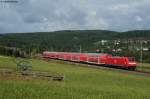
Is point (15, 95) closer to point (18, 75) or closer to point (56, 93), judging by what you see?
point (56, 93)

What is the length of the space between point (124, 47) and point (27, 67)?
129 metres

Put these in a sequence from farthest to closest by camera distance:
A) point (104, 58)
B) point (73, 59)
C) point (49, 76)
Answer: point (73, 59) < point (104, 58) < point (49, 76)

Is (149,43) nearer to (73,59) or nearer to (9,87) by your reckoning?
(73,59)

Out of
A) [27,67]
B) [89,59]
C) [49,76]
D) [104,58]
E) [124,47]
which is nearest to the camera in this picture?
[49,76]

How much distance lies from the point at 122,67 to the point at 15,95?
5724 cm

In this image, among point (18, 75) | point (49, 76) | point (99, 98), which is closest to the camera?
point (99, 98)

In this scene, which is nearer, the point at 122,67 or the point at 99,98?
the point at 99,98

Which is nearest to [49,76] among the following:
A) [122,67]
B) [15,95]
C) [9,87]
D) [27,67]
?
[27,67]

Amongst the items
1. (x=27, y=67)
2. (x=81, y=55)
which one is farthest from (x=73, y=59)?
(x=27, y=67)

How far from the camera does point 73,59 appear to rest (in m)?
95.3

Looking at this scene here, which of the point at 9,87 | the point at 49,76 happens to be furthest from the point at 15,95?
the point at 49,76

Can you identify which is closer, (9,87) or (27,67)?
(9,87)

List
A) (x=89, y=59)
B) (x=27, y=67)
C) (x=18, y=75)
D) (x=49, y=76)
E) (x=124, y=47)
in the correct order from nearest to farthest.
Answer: (x=18, y=75) → (x=49, y=76) → (x=27, y=67) → (x=89, y=59) → (x=124, y=47)

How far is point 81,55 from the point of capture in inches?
3597
